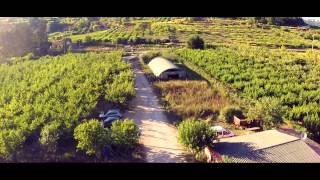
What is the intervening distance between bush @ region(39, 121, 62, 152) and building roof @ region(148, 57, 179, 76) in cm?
690

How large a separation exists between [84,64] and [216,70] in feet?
18.9

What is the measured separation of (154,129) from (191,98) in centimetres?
253

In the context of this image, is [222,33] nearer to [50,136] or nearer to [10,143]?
[50,136]

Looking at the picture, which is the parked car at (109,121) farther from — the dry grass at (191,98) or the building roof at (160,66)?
the building roof at (160,66)

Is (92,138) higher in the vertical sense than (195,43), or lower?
lower

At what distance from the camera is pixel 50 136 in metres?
9.04

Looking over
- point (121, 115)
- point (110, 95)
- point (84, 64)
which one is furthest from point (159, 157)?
point (84, 64)

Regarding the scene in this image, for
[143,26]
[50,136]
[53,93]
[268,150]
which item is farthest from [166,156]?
[143,26]

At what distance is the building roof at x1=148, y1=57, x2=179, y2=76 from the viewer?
15.5 m

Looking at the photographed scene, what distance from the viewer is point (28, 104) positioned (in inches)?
447

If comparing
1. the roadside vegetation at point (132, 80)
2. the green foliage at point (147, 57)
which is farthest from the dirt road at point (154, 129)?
the green foliage at point (147, 57)

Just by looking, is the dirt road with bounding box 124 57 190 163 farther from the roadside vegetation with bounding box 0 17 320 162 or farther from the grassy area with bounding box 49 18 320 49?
the grassy area with bounding box 49 18 320 49

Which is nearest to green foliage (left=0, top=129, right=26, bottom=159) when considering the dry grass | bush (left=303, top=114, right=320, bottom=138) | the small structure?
the dry grass
